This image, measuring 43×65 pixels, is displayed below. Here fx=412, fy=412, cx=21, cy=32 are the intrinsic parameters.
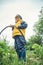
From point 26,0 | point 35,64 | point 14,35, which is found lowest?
point 35,64

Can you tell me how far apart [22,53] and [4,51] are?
1.89 ft

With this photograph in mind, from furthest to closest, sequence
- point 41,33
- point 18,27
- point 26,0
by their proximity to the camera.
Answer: point 26,0 < point 41,33 < point 18,27

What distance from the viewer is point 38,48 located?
10734 millimetres

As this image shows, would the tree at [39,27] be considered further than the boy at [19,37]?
Yes

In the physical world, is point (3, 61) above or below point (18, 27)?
below

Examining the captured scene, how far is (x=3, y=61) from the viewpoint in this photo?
9.53 m

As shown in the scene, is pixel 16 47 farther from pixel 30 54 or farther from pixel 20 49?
pixel 30 54

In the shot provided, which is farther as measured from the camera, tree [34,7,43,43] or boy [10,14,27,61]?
tree [34,7,43,43]

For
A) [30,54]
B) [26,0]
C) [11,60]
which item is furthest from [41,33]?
[26,0]

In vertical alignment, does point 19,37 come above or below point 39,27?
below

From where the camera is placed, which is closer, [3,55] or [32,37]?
[3,55]

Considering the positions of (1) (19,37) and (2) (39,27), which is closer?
(1) (19,37)

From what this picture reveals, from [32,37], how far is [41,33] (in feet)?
1.82

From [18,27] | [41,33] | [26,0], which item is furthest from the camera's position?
[26,0]
